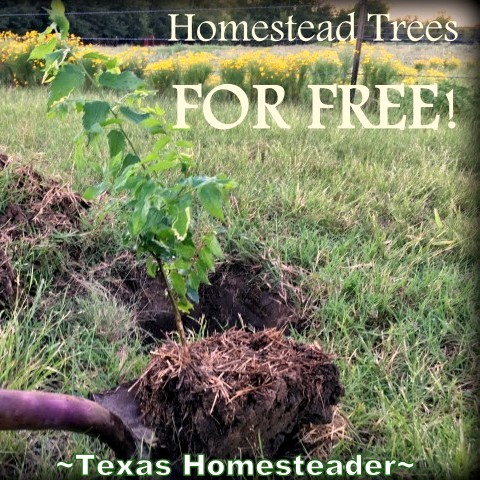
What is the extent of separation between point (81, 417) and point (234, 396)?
49 centimetres

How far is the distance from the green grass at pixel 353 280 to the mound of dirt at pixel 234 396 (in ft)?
0.65

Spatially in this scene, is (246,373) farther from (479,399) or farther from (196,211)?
(196,211)

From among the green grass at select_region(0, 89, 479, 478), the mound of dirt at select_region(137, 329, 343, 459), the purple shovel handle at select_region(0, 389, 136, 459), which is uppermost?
the purple shovel handle at select_region(0, 389, 136, 459)

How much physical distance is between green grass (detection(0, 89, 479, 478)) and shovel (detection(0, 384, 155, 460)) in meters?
0.15

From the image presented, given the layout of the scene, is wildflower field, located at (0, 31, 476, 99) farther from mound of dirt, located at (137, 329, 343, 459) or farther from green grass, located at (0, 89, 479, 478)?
mound of dirt, located at (137, 329, 343, 459)

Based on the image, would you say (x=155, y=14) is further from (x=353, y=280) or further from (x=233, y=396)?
(x=233, y=396)

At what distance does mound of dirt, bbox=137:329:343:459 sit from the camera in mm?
1822

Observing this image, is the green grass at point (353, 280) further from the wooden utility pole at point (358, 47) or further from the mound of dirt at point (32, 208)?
the wooden utility pole at point (358, 47)

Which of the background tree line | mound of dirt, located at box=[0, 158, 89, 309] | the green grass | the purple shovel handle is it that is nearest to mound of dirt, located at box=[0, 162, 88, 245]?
mound of dirt, located at box=[0, 158, 89, 309]

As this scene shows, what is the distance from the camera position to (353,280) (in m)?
2.76

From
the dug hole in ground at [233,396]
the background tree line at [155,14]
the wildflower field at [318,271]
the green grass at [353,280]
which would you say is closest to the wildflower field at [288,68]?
the background tree line at [155,14]

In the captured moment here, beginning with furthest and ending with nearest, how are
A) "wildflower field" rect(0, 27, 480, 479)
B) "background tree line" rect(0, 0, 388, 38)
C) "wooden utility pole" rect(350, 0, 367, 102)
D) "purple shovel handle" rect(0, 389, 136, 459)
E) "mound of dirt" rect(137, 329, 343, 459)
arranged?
"wooden utility pole" rect(350, 0, 367, 102) → "background tree line" rect(0, 0, 388, 38) → "wildflower field" rect(0, 27, 480, 479) → "mound of dirt" rect(137, 329, 343, 459) → "purple shovel handle" rect(0, 389, 136, 459)

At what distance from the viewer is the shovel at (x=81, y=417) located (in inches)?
48.9

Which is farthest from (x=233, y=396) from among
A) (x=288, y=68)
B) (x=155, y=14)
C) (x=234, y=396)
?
(x=155, y=14)
